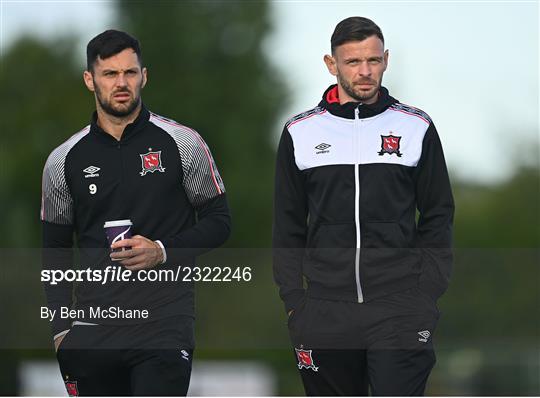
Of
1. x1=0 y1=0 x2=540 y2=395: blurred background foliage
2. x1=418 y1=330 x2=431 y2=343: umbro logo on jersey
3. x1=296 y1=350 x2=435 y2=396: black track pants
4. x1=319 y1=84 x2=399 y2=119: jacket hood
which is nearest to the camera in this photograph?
x1=296 y1=350 x2=435 y2=396: black track pants

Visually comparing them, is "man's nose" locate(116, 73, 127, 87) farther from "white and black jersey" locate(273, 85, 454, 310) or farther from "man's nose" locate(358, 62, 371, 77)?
"man's nose" locate(358, 62, 371, 77)

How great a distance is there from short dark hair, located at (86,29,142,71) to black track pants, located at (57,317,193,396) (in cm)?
161

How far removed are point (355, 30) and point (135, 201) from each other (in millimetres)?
1625

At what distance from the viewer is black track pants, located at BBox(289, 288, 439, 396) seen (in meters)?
6.88

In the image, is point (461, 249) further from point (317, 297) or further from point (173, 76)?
point (317, 297)

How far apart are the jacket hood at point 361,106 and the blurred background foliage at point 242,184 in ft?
71.3

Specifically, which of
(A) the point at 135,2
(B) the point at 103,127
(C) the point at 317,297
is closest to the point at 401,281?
(C) the point at 317,297

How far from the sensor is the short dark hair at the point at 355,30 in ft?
23.5

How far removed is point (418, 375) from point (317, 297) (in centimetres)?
73

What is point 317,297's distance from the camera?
281 inches

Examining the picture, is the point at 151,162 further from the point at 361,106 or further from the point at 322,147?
the point at 361,106

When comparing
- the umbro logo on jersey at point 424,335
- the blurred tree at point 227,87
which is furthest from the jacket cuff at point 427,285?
the blurred tree at point 227,87

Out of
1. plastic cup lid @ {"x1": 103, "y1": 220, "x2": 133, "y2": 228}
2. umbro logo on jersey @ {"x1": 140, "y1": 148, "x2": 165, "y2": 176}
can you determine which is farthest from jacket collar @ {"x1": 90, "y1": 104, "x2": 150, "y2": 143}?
plastic cup lid @ {"x1": 103, "y1": 220, "x2": 133, "y2": 228}

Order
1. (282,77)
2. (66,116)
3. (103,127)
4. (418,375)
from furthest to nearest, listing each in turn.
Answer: (66,116)
(282,77)
(103,127)
(418,375)
